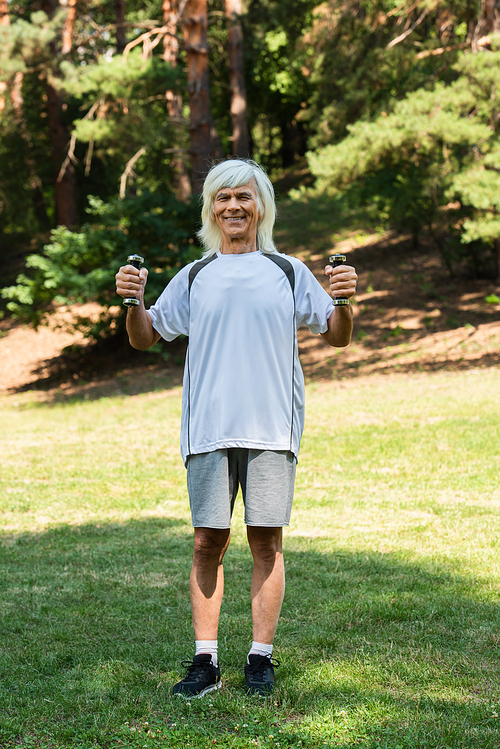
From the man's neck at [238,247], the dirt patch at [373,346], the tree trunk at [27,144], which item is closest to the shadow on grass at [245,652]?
the man's neck at [238,247]

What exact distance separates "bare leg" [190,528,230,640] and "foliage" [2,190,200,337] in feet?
33.4

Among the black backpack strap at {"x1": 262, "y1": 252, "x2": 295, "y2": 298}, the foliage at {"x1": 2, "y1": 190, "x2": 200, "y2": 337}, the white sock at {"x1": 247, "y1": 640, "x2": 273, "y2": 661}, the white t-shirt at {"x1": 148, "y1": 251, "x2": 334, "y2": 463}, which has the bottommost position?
the white sock at {"x1": 247, "y1": 640, "x2": 273, "y2": 661}

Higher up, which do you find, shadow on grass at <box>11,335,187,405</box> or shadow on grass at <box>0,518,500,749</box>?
shadow on grass at <box>11,335,187,405</box>

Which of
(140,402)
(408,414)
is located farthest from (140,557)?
(140,402)

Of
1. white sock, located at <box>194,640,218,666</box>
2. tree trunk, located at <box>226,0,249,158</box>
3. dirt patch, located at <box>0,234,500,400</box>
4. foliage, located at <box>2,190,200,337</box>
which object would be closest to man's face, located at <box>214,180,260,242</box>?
white sock, located at <box>194,640,218,666</box>

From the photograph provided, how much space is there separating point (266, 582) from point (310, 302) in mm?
1143

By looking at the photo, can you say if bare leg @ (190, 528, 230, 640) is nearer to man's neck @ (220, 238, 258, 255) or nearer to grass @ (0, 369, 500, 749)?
grass @ (0, 369, 500, 749)

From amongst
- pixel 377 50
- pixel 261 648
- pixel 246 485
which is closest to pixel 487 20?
pixel 377 50

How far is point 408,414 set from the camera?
9078 mm

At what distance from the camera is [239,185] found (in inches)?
118

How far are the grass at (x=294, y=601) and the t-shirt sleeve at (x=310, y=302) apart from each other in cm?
148

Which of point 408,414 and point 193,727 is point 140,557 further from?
point 408,414

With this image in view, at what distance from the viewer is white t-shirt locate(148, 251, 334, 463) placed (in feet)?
Answer: 9.36

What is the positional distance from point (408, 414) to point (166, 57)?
15.0 m
